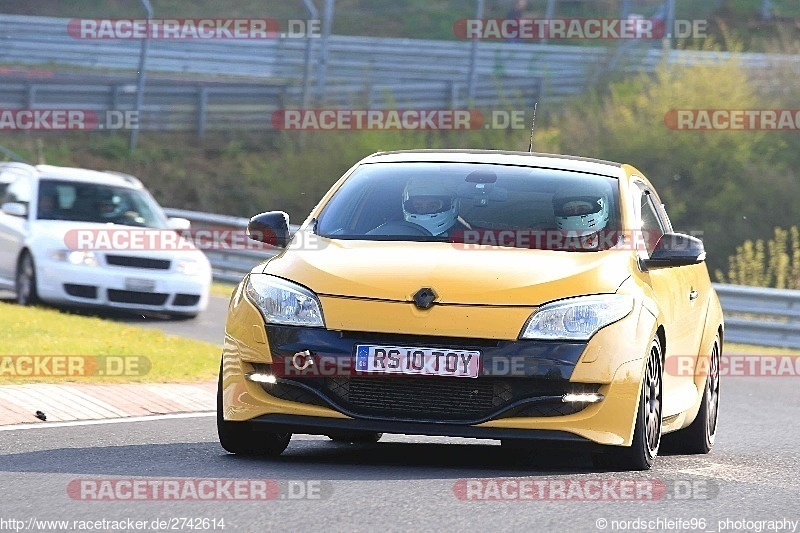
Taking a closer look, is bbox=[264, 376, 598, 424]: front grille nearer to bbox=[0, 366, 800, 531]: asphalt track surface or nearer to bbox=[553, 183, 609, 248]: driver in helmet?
bbox=[0, 366, 800, 531]: asphalt track surface

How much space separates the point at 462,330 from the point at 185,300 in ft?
40.1

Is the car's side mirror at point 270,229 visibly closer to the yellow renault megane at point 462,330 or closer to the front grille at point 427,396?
the yellow renault megane at point 462,330

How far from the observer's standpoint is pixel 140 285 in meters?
19.7

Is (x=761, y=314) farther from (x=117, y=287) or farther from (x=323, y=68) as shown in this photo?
(x=323, y=68)

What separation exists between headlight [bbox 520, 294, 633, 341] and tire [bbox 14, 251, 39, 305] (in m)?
12.2

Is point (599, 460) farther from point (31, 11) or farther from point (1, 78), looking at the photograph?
point (31, 11)

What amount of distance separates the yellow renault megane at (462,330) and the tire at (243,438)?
1 cm

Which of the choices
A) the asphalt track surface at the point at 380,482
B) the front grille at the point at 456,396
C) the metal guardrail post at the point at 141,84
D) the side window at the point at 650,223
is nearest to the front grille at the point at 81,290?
the asphalt track surface at the point at 380,482

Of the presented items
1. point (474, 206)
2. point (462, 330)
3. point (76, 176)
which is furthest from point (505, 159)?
point (76, 176)

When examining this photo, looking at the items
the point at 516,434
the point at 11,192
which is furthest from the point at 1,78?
the point at 516,434

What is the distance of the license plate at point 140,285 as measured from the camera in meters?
19.6

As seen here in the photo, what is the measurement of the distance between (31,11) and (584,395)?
55997mm

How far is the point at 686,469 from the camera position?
9406 millimetres

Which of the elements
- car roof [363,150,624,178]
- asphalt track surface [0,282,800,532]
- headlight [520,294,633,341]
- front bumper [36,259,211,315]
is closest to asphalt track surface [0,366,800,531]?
asphalt track surface [0,282,800,532]
